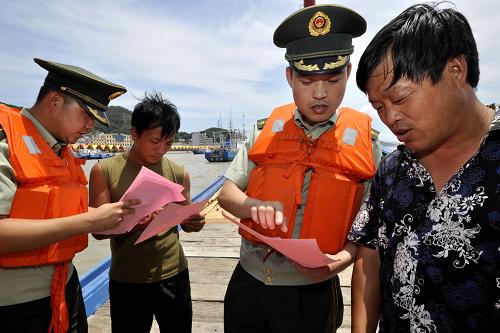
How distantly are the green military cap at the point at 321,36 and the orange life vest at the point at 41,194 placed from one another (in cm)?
144

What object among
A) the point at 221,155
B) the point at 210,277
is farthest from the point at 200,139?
the point at 210,277

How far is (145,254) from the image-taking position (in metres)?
2.42

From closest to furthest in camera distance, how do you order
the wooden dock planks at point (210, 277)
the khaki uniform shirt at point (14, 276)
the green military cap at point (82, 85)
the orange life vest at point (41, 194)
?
the khaki uniform shirt at point (14, 276), the orange life vest at point (41, 194), the green military cap at point (82, 85), the wooden dock planks at point (210, 277)

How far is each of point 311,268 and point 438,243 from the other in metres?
0.63

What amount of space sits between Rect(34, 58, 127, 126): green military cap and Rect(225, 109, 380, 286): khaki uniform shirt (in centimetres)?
91

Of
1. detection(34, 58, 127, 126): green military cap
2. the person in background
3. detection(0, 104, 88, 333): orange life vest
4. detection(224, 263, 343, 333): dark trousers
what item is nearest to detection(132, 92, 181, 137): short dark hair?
the person in background

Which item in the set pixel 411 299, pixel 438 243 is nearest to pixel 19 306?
pixel 411 299

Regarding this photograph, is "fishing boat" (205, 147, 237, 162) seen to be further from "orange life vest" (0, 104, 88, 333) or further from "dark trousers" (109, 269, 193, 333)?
"orange life vest" (0, 104, 88, 333)

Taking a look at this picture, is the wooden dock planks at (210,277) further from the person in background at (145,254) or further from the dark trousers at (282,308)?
the dark trousers at (282,308)

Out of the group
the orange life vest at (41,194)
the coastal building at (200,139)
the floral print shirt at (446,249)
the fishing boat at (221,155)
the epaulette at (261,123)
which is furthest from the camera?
the coastal building at (200,139)

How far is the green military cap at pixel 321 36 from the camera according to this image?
160cm

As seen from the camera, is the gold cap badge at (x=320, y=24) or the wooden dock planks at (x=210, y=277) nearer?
the gold cap badge at (x=320, y=24)

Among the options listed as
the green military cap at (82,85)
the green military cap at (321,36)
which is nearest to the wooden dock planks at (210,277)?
the green military cap at (82,85)

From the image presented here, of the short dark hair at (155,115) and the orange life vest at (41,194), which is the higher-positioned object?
the short dark hair at (155,115)
